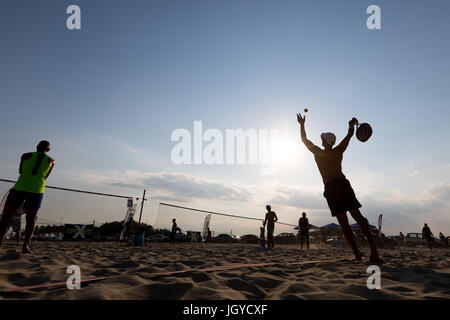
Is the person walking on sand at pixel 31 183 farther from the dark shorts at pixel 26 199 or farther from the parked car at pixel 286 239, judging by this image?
the parked car at pixel 286 239

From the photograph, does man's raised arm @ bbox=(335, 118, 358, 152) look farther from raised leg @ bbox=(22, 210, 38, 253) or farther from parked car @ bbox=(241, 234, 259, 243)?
parked car @ bbox=(241, 234, 259, 243)

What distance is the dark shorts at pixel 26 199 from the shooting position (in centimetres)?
360

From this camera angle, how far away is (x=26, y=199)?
12.3 ft

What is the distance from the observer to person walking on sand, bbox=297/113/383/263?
11.8 feet

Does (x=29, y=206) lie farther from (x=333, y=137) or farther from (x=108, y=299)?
(x=333, y=137)

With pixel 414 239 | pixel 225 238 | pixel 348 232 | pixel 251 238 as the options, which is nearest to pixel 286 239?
pixel 251 238

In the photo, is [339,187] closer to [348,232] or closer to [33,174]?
[348,232]

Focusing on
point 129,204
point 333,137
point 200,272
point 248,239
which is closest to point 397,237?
point 248,239

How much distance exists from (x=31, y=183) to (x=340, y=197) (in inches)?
177

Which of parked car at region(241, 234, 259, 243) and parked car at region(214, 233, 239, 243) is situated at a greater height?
parked car at region(241, 234, 259, 243)

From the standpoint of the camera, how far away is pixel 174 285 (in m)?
1.89

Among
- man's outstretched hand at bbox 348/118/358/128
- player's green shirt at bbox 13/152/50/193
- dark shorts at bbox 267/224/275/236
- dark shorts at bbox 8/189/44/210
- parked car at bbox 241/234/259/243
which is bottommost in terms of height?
parked car at bbox 241/234/259/243

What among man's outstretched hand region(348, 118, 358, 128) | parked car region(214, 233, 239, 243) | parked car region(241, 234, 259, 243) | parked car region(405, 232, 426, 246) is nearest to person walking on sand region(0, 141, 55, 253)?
Answer: man's outstretched hand region(348, 118, 358, 128)

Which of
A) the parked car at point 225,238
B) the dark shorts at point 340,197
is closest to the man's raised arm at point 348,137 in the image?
the dark shorts at point 340,197
